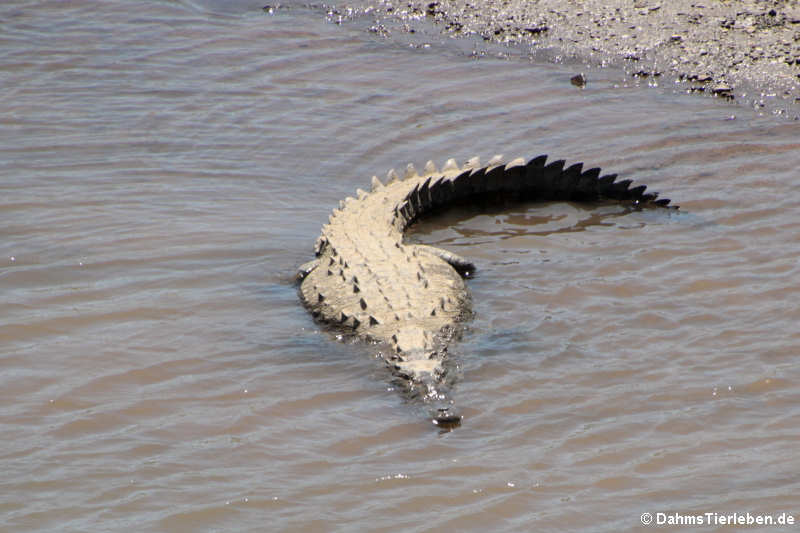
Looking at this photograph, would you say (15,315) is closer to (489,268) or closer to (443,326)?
(443,326)

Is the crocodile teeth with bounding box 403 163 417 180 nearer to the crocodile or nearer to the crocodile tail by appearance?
the crocodile

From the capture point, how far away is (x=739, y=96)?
7.86 metres

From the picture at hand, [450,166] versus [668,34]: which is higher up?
[668,34]

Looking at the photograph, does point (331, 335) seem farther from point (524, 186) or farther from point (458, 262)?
point (524, 186)

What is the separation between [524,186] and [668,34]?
3.22 m

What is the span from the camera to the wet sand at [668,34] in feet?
26.5

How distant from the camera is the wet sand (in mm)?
8086

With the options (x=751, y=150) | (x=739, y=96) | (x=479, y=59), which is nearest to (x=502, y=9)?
(x=479, y=59)

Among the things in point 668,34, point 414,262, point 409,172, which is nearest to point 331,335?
point 414,262

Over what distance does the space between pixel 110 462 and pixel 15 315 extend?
1534mm

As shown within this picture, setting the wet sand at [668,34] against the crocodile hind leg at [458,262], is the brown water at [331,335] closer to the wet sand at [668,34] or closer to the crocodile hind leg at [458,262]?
the crocodile hind leg at [458,262]

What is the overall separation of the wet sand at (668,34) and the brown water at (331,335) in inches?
15.2

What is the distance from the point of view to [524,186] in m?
6.52

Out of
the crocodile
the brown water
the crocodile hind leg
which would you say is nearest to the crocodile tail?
the crocodile
